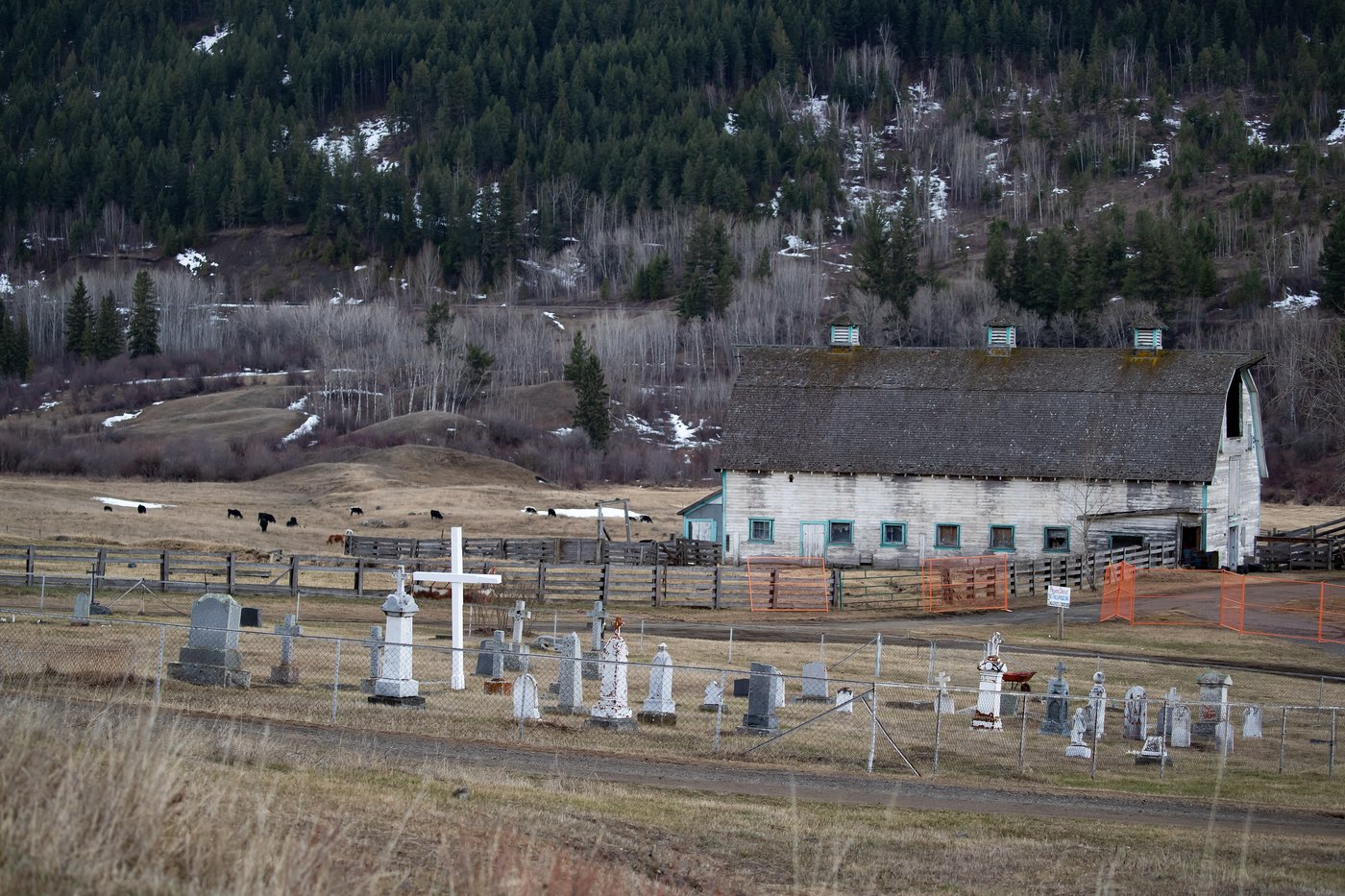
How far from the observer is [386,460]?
9719 centimetres

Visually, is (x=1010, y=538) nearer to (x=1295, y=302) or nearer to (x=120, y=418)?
(x=120, y=418)

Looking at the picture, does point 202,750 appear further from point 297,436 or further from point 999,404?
point 297,436

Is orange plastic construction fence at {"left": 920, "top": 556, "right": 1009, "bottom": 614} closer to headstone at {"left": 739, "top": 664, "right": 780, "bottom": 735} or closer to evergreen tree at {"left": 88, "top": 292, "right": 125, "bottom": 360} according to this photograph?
headstone at {"left": 739, "top": 664, "right": 780, "bottom": 735}

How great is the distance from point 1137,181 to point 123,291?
391 feet

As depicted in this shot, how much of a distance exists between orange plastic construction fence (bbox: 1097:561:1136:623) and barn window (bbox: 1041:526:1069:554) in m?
4.31

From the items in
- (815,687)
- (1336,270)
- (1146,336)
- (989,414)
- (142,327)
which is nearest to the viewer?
(815,687)

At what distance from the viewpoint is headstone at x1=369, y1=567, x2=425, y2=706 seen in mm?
22203

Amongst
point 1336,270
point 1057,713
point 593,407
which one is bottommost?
point 1057,713

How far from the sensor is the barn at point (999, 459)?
171 feet

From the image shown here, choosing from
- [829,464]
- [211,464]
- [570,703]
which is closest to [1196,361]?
[829,464]

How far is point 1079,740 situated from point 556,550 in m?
31.7

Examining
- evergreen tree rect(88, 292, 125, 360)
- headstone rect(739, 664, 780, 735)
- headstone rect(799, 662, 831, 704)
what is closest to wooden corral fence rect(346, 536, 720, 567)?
headstone rect(799, 662, 831, 704)

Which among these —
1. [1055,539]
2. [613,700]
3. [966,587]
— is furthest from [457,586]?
[1055,539]

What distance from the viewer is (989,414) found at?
182 ft
